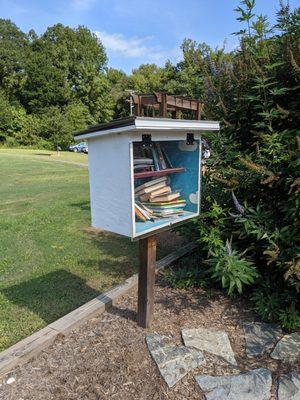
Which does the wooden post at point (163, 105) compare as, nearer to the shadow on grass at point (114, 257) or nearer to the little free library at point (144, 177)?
the little free library at point (144, 177)

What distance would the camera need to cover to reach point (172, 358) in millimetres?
2389

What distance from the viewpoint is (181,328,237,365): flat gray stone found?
8.11 ft

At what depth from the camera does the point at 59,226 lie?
618cm

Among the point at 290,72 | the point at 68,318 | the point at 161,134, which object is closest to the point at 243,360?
the point at 68,318

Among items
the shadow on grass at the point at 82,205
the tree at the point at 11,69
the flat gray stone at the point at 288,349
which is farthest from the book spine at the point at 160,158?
the tree at the point at 11,69

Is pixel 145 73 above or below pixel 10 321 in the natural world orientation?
above

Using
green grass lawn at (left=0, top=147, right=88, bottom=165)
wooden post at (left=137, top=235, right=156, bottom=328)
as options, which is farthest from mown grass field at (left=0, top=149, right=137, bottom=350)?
green grass lawn at (left=0, top=147, right=88, bottom=165)

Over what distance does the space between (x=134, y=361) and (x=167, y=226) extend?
0.98 meters

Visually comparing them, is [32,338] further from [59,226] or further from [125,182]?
[59,226]

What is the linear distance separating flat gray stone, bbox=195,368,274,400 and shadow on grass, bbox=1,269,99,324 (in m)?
1.58

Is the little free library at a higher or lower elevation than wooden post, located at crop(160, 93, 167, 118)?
lower

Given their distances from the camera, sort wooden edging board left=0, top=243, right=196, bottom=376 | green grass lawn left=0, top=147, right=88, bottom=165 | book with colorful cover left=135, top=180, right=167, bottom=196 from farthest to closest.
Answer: green grass lawn left=0, top=147, right=88, bottom=165, book with colorful cover left=135, top=180, right=167, bottom=196, wooden edging board left=0, top=243, right=196, bottom=376

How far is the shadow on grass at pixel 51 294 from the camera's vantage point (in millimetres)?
3281

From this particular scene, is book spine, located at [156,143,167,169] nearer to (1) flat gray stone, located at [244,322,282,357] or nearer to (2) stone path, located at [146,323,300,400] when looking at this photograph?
(2) stone path, located at [146,323,300,400]
